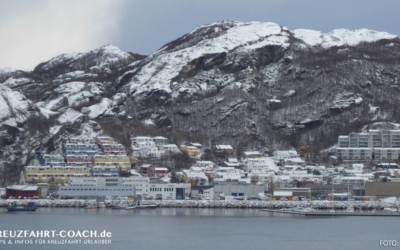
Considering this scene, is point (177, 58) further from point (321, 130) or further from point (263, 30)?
point (321, 130)

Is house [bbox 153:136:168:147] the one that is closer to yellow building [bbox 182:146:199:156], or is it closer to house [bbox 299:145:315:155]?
yellow building [bbox 182:146:199:156]

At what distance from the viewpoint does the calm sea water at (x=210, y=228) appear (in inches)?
2299

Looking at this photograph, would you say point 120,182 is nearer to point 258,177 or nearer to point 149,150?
point 149,150

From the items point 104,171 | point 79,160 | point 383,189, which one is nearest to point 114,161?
point 104,171

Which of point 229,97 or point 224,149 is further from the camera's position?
point 229,97

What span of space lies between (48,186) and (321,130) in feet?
215

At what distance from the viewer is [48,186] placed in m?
111

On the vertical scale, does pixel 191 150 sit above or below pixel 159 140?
below

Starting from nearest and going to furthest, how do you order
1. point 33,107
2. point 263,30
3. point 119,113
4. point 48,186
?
point 48,186 → point 33,107 → point 119,113 → point 263,30

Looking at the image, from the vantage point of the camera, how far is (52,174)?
380 ft

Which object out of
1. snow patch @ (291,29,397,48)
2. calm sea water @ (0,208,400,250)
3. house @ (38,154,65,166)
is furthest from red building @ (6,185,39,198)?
snow patch @ (291,29,397,48)

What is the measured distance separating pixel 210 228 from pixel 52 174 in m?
54.8

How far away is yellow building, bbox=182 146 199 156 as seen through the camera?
432ft

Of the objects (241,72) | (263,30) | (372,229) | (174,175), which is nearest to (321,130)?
(241,72)
